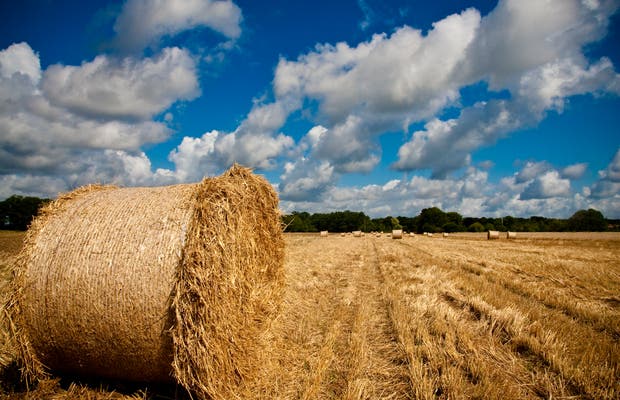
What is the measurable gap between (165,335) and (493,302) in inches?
214

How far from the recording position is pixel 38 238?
144 inches

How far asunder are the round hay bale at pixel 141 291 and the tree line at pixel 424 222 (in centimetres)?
4417

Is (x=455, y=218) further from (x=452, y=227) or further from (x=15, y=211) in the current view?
(x=15, y=211)

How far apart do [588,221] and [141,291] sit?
77539 mm

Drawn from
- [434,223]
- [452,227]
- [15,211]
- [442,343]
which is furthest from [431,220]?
[442,343]

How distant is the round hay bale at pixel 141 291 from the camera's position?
3139 mm

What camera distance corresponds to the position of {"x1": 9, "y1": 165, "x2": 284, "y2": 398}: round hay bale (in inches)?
124

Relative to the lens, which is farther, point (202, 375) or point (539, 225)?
point (539, 225)

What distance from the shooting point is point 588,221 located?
198 ft

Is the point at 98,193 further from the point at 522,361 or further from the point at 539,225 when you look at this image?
the point at 539,225

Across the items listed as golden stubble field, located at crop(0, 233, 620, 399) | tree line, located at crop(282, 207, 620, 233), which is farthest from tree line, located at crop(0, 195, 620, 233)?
golden stubble field, located at crop(0, 233, 620, 399)

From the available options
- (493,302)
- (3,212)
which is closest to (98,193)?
(493,302)

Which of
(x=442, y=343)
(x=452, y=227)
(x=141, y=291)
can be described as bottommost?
(x=452, y=227)

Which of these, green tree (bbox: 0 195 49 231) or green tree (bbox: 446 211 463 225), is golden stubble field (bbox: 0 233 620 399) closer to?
green tree (bbox: 0 195 49 231)
